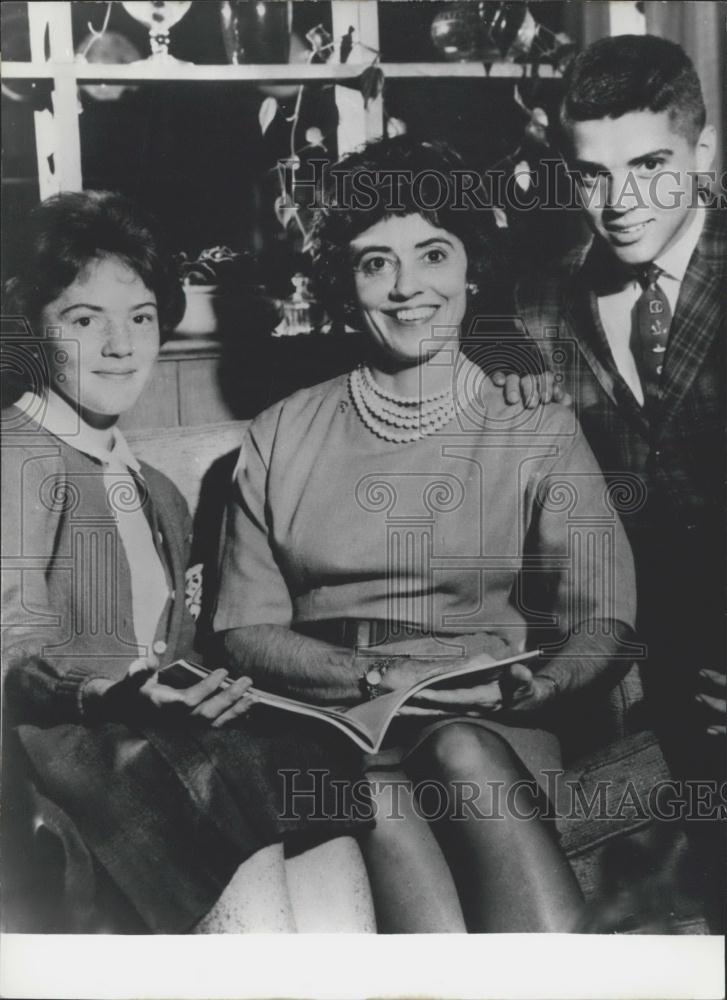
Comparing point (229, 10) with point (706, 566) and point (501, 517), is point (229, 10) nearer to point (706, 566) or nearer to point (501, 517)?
point (501, 517)

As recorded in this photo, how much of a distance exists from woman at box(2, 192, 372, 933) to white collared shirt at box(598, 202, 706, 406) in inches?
32.2

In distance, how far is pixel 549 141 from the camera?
1.93 m

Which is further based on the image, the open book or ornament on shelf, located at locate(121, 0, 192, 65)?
ornament on shelf, located at locate(121, 0, 192, 65)

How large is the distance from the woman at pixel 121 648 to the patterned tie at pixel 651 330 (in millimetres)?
875

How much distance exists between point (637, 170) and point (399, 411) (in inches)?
24.6

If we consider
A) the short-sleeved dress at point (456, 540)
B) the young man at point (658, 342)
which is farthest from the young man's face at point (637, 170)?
the short-sleeved dress at point (456, 540)

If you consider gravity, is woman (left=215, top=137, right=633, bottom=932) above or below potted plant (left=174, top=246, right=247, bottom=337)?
below

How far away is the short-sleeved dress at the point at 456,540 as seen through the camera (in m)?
1.90

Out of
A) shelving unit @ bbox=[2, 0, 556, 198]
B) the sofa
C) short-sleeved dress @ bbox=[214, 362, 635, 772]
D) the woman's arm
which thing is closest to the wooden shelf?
shelving unit @ bbox=[2, 0, 556, 198]

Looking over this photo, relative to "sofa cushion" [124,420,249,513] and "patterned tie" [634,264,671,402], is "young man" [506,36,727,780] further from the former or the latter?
"sofa cushion" [124,420,249,513]

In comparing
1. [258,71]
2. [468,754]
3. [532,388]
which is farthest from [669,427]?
[258,71]

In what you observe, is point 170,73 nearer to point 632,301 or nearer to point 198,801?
point 632,301

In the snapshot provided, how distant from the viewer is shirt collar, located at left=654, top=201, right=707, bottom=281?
194 centimetres

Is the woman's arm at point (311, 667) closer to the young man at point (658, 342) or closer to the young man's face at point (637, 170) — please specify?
the young man at point (658, 342)
